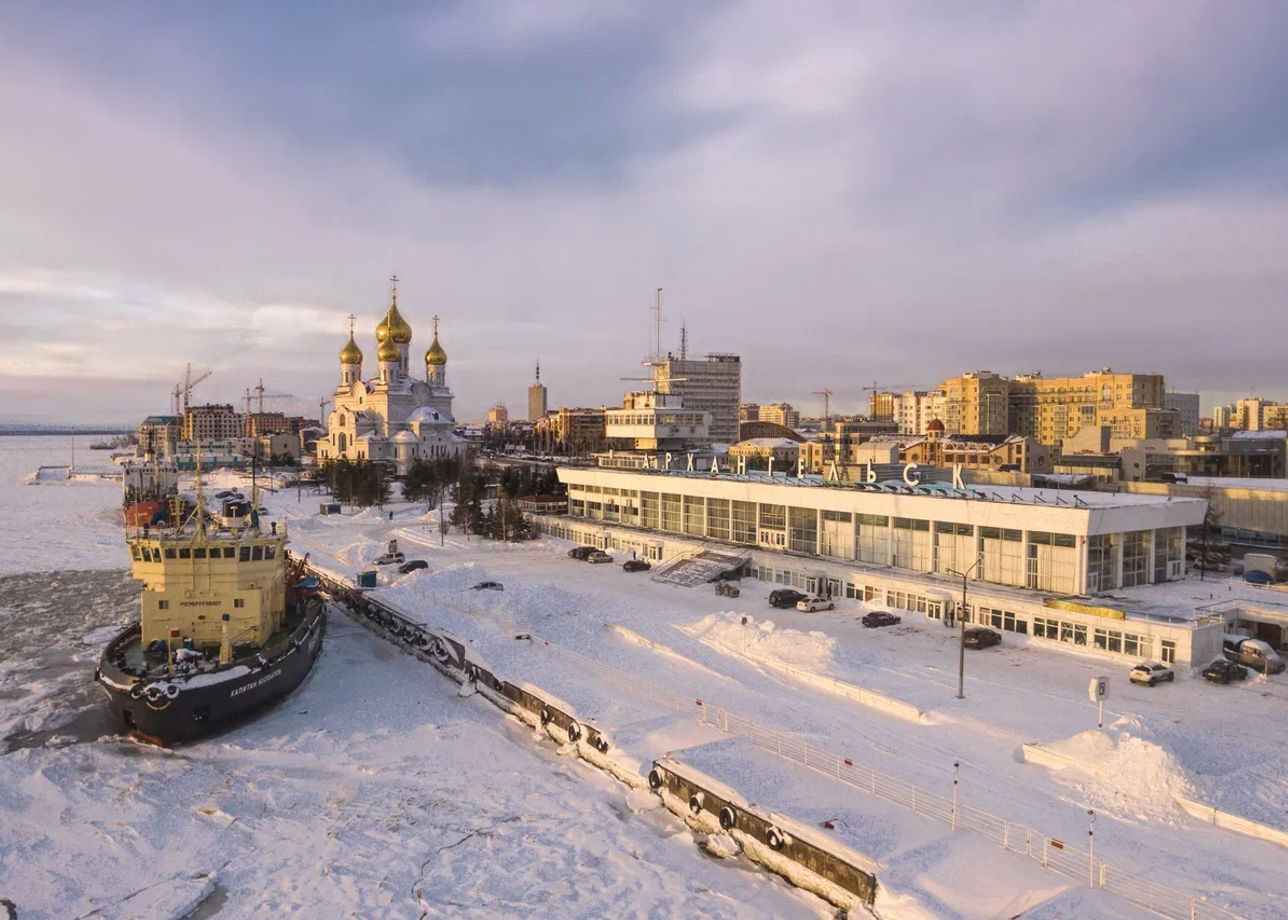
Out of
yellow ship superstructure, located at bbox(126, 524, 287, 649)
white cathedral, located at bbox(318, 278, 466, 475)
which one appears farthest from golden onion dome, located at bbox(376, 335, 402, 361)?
yellow ship superstructure, located at bbox(126, 524, 287, 649)

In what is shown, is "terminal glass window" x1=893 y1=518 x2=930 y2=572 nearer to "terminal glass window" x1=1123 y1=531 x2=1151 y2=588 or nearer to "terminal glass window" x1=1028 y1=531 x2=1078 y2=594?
"terminal glass window" x1=1028 y1=531 x2=1078 y2=594

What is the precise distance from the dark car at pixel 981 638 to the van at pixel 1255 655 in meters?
7.61

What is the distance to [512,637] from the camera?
35.2 metres

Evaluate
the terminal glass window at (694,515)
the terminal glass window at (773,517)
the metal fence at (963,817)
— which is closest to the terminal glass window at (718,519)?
the terminal glass window at (694,515)

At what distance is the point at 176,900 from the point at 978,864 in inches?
617

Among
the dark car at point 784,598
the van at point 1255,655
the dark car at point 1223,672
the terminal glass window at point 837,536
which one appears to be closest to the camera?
the dark car at point 1223,672

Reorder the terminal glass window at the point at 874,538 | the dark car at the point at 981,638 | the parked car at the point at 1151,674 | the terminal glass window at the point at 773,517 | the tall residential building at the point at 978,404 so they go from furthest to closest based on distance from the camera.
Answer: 1. the tall residential building at the point at 978,404
2. the terminal glass window at the point at 773,517
3. the terminal glass window at the point at 874,538
4. the dark car at the point at 981,638
5. the parked car at the point at 1151,674

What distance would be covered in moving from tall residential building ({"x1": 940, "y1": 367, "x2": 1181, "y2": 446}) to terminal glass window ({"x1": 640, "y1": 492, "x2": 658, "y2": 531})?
12403cm

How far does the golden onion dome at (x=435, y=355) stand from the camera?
143000mm

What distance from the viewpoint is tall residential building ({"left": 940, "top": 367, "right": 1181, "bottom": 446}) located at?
168 m

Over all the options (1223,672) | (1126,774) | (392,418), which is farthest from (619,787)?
(392,418)

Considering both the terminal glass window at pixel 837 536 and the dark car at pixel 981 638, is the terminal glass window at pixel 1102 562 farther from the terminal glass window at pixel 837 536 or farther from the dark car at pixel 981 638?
the terminal glass window at pixel 837 536

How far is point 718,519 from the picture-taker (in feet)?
182

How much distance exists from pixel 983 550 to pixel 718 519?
18.9 m
